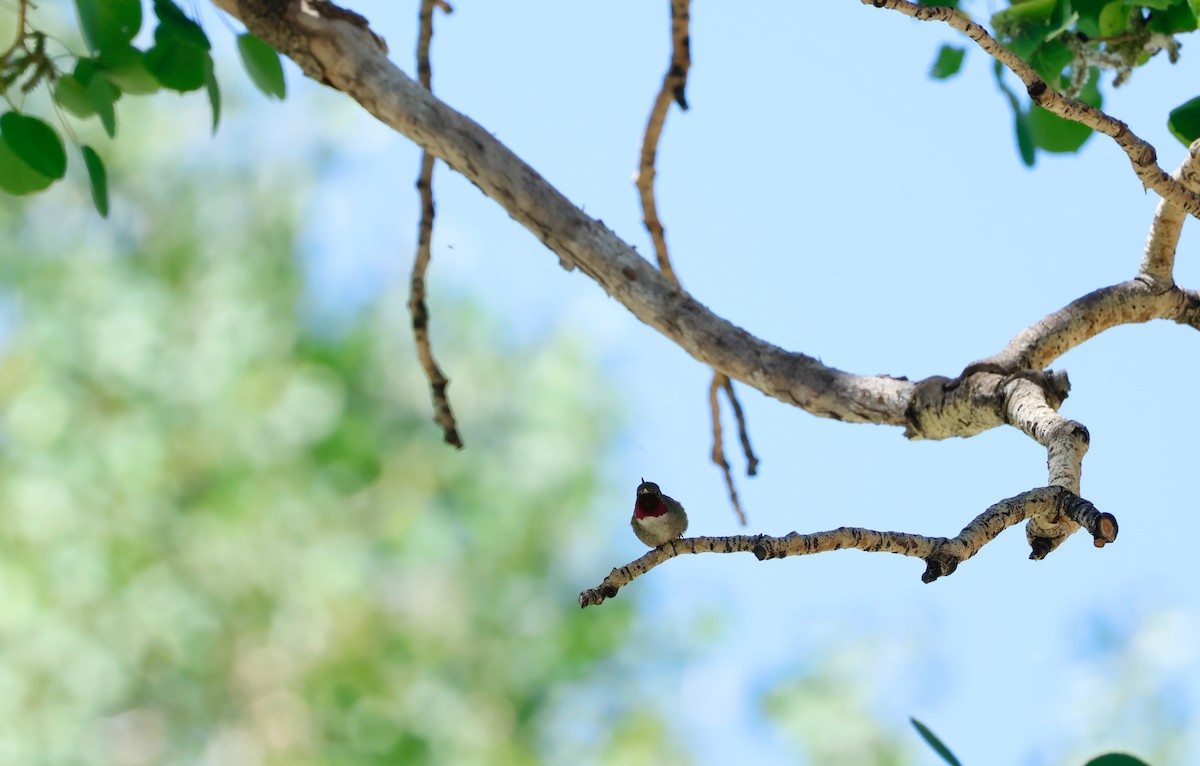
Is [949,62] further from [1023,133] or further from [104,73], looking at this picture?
[104,73]

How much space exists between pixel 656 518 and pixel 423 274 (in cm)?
74

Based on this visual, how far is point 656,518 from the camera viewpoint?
2.12 m

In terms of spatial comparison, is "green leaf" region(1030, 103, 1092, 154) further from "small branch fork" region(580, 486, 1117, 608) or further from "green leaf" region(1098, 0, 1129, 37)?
"small branch fork" region(580, 486, 1117, 608)

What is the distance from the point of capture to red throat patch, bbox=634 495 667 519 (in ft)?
6.96

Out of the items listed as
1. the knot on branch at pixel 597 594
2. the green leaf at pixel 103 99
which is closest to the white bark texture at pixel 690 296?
the green leaf at pixel 103 99

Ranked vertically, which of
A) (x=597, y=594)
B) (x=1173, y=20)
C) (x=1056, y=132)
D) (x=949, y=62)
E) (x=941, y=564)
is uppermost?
(x=949, y=62)

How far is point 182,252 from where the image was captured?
26.5ft

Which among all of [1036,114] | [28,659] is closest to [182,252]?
[28,659]

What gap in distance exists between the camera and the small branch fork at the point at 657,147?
273 centimetres

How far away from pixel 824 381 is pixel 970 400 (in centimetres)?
25

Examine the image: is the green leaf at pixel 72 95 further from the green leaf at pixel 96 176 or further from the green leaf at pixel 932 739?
the green leaf at pixel 932 739

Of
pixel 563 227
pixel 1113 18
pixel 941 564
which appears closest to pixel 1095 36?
pixel 1113 18

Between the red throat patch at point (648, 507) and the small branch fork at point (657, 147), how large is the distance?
0.62 metres

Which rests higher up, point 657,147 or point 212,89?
point 657,147
